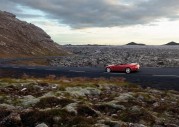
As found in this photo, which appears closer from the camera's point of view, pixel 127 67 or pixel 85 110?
pixel 85 110

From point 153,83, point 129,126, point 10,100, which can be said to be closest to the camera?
point 129,126

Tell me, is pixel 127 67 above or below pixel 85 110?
below

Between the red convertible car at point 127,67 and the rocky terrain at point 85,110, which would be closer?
the rocky terrain at point 85,110

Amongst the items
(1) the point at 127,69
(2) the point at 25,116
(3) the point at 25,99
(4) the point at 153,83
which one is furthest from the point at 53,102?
(1) the point at 127,69

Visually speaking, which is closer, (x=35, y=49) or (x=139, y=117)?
(x=139, y=117)

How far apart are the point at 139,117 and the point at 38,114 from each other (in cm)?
592

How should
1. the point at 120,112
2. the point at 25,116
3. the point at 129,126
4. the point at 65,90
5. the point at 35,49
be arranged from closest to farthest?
the point at 129,126, the point at 25,116, the point at 120,112, the point at 65,90, the point at 35,49

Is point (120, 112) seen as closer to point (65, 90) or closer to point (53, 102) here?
point (53, 102)

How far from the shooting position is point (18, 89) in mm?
29719

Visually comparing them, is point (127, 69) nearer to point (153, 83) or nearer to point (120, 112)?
point (153, 83)

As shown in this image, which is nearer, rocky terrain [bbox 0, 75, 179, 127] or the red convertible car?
rocky terrain [bbox 0, 75, 179, 127]

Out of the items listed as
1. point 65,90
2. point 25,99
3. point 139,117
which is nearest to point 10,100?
point 25,99

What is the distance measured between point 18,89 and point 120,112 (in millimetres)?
11189

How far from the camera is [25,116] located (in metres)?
19.8
